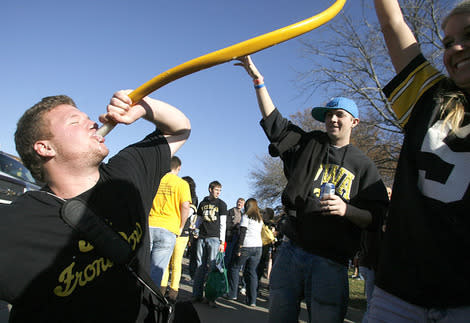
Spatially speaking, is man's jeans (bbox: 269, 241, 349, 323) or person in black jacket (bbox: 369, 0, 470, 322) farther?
man's jeans (bbox: 269, 241, 349, 323)

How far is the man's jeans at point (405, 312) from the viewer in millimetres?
1204

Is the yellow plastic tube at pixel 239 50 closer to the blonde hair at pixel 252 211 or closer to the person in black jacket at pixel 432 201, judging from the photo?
the person in black jacket at pixel 432 201

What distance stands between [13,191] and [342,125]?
240 inches

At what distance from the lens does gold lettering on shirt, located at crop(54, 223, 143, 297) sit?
1.58 m

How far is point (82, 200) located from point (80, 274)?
15.1 inches

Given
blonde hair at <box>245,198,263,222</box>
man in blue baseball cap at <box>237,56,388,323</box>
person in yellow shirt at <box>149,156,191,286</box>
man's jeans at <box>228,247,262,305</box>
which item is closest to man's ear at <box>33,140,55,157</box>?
man in blue baseball cap at <box>237,56,388,323</box>

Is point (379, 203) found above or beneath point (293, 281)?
above

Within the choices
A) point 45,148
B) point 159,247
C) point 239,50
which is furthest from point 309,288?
point 159,247

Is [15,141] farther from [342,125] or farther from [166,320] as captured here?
[342,125]

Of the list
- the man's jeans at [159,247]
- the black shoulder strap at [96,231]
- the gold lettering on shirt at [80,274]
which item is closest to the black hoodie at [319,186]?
the black shoulder strap at [96,231]

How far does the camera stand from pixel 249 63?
2443 mm

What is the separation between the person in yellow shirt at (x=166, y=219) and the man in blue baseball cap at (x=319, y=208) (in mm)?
2865

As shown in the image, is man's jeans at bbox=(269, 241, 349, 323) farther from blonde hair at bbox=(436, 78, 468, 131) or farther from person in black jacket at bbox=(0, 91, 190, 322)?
blonde hair at bbox=(436, 78, 468, 131)

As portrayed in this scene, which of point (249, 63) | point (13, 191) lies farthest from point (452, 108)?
point (13, 191)
